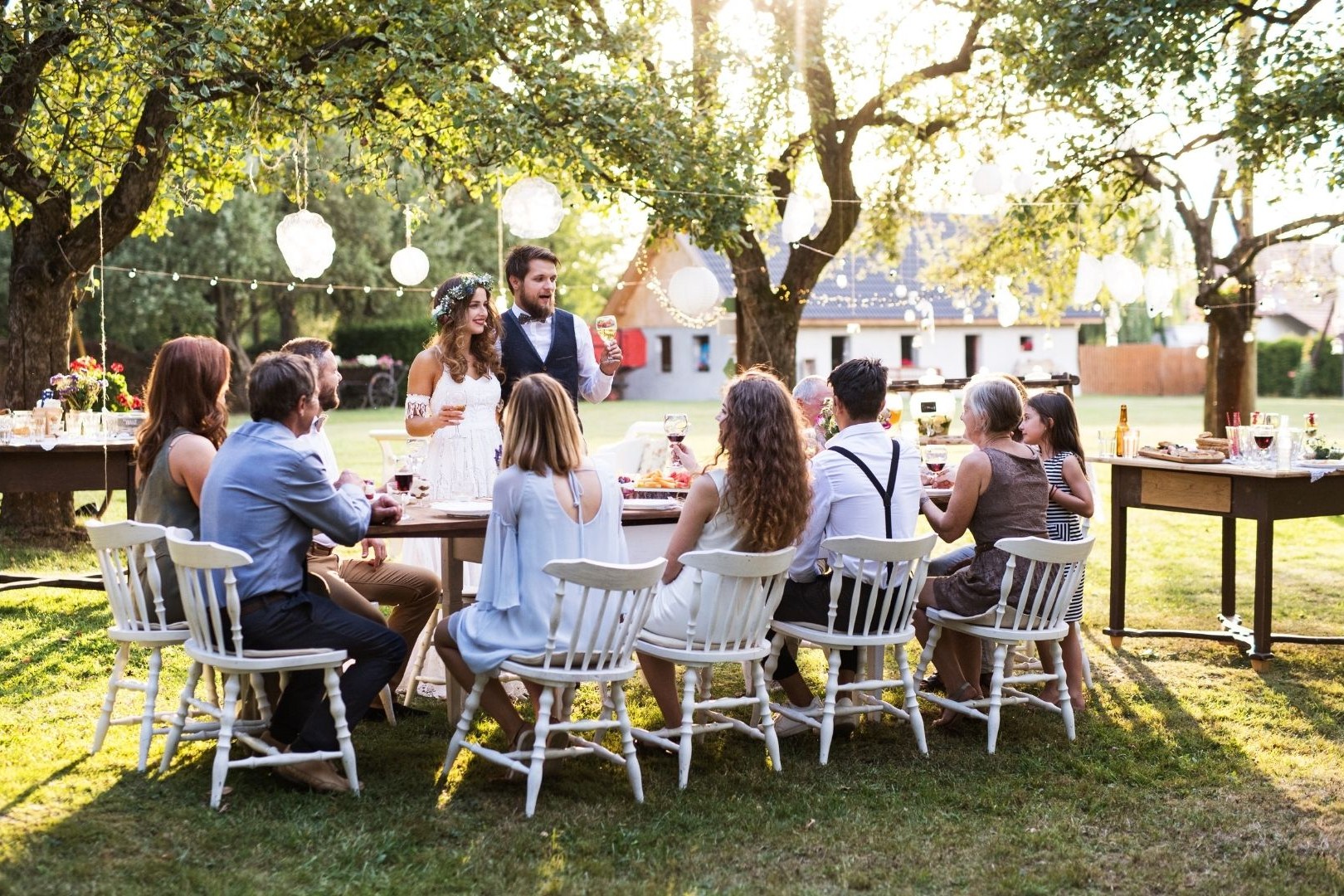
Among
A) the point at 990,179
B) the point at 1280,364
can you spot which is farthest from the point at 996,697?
the point at 1280,364

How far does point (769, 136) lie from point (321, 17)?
358cm

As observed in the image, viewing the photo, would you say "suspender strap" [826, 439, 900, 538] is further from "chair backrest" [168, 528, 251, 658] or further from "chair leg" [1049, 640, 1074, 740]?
"chair backrest" [168, 528, 251, 658]

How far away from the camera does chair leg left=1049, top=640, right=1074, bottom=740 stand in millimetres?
4504

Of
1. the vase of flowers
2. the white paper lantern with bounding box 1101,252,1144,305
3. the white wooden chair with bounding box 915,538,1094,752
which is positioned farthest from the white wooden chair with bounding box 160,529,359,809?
the white paper lantern with bounding box 1101,252,1144,305

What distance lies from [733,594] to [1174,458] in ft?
9.18

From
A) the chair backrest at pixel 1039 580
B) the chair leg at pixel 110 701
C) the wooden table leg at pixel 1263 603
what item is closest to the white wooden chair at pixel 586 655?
the chair leg at pixel 110 701

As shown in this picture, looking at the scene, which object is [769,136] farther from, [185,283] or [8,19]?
[185,283]

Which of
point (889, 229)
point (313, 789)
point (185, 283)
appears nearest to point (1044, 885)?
point (313, 789)

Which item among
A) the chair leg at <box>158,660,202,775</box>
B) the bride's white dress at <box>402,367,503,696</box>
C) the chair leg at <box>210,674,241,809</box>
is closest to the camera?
the chair leg at <box>210,674,241,809</box>

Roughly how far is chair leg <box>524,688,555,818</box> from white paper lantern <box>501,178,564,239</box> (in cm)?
329

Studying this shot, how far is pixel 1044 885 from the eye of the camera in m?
3.29

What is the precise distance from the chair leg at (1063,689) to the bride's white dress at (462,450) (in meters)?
2.12

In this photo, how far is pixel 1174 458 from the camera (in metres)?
5.75

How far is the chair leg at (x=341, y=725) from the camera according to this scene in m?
3.66
